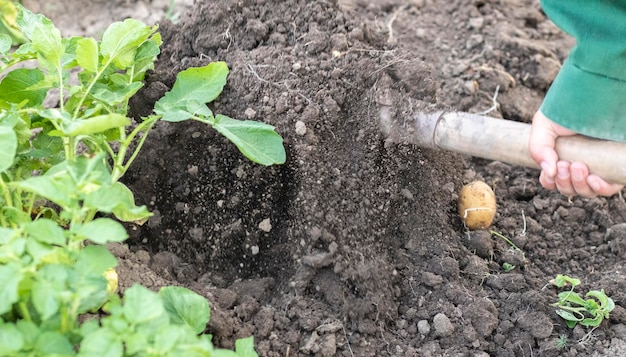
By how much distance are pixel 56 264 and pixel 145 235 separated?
0.75m

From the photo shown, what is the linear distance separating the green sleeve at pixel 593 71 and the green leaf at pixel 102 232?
118 centimetres

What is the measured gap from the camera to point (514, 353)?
1864mm

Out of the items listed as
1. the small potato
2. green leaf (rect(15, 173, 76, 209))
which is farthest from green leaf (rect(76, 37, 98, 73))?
the small potato

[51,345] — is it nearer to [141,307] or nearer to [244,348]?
[141,307]

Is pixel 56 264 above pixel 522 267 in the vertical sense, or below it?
above

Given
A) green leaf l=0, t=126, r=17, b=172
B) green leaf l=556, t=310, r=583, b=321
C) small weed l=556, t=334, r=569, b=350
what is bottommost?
small weed l=556, t=334, r=569, b=350

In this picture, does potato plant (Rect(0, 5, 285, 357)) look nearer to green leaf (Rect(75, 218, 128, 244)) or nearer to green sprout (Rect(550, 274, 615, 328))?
green leaf (Rect(75, 218, 128, 244))

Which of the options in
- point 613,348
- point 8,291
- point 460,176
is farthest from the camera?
point 460,176

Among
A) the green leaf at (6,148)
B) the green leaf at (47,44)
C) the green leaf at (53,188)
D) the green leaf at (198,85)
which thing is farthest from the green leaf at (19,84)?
the green leaf at (53,188)

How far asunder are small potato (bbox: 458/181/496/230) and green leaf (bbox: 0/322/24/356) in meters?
1.34

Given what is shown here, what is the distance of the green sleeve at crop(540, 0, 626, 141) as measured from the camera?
1.76 metres

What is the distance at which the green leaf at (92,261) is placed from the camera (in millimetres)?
1329

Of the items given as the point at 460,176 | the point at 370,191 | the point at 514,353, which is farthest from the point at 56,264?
the point at 460,176

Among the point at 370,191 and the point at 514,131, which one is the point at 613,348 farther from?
the point at 370,191
